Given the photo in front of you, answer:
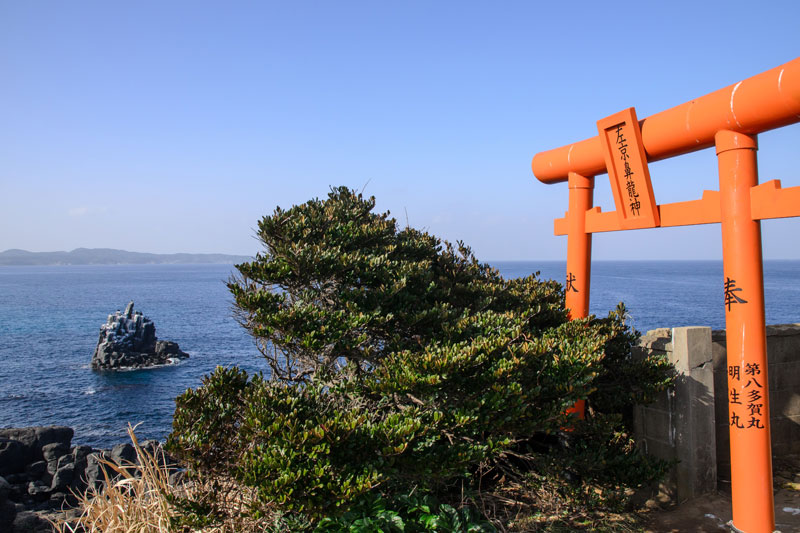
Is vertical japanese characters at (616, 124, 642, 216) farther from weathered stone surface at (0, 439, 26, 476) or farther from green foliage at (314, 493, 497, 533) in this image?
weathered stone surface at (0, 439, 26, 476)

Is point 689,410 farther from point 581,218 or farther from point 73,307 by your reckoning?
point 73,307

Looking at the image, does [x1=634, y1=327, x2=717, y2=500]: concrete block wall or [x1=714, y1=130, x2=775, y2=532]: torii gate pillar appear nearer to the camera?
[x1=714, y1=130, x2=775, y2=532]: torii gate pillar

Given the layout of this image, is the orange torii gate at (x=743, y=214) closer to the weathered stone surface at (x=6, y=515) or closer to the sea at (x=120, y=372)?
the sea at (x=120, y=372)

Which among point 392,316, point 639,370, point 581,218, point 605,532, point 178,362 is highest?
point 581,218

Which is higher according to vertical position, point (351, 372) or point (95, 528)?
point (351, 372)

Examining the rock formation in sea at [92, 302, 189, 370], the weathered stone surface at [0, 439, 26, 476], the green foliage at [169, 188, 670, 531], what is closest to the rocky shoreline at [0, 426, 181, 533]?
the weathered stone surface at [0, 439, 26, 476]

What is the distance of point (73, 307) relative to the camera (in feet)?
245

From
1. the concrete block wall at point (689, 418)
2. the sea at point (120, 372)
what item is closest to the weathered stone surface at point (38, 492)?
the sea at point (120, 372)

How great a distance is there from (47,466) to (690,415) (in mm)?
20508

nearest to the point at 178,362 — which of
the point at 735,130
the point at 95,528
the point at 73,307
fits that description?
the point at 95,528

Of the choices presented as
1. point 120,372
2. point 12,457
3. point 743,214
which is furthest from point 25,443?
point 743,214

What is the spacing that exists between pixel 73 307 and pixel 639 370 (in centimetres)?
8326

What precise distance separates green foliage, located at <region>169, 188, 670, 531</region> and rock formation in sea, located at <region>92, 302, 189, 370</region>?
36.0 meters

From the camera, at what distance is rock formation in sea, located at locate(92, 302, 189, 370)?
37281 millimetres
